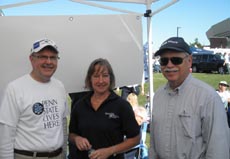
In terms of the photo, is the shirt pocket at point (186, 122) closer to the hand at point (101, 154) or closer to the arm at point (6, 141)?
the hand at point (101, 154)

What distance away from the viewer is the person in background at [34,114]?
217cm

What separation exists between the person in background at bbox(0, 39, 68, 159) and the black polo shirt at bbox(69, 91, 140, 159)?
0.66ft

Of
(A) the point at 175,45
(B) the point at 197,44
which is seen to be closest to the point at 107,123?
(A) the point at 175,45

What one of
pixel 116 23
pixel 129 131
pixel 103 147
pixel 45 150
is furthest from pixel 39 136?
pixel 116 23

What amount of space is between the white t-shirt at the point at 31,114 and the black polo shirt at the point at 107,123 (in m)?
0.22

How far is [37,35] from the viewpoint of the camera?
3.21 meters

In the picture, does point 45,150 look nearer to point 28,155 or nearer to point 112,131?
point 28,155

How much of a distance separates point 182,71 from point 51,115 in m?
0.99

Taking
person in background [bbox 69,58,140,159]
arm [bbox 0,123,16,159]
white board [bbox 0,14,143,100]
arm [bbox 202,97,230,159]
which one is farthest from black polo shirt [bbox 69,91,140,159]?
white board [bbox 0,14,143,100]

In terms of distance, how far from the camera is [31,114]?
7.22ft

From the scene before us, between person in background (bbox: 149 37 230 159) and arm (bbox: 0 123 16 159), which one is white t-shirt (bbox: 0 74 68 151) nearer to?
arm (bbox: 0 123 16 159)

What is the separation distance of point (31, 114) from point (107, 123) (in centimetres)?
55

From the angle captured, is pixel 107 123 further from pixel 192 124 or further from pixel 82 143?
pixel 192 124

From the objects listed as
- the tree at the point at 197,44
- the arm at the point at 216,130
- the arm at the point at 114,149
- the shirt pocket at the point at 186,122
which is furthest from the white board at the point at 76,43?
the tree at the point at 197,44
